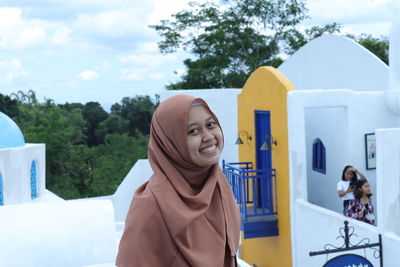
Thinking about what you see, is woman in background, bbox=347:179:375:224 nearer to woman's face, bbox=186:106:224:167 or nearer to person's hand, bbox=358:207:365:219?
person's hand, bbox=358:207:365:219

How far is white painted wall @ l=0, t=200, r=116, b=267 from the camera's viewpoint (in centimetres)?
593

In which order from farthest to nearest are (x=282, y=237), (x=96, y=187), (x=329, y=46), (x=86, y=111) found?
(x=86, y=111)
(x=96, y=187)
(x=329, y=46)
(x=282, y=237)

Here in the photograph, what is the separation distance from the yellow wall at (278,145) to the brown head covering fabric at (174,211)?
21.6 feet

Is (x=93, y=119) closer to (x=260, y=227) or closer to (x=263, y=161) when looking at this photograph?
(x=263, y=161)

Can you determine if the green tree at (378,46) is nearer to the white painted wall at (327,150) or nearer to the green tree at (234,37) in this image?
the green tree at (234,37)

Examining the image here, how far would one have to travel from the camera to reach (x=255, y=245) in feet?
36.3

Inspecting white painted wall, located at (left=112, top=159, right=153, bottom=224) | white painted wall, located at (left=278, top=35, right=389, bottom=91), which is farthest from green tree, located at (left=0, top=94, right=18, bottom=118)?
white painted wall, located at (left=278, top=35, right=389, bottom=91)

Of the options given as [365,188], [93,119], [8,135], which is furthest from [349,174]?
[93,119]

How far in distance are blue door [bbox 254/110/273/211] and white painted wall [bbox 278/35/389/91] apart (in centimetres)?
245

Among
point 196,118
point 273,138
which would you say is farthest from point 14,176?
point 196,118

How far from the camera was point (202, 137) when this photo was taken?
2.56m

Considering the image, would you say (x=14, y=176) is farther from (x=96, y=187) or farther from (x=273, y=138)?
(x=96, y=187)

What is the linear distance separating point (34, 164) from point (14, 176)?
111 cm

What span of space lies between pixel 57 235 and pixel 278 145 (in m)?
4.65
